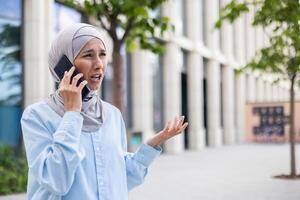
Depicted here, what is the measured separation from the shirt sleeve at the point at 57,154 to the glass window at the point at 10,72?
37.6 ft

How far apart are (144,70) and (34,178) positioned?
59.1ft

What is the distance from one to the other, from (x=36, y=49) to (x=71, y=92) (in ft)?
38.5

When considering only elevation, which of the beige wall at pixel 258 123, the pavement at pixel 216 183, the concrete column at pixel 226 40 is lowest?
the pavement at pixel 216 183

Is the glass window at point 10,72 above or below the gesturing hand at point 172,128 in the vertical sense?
above

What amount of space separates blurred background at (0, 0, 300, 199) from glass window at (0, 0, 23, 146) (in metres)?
0.03

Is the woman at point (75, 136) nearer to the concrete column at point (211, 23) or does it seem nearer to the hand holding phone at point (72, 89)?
the hand holding phone at point (72, 89)

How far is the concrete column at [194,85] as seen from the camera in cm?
2512

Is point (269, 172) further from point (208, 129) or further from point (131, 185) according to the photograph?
point (208, 129)

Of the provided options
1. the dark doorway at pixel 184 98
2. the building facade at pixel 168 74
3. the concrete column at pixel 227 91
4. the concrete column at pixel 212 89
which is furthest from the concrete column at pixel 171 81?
the concrete column at pixel 227 91

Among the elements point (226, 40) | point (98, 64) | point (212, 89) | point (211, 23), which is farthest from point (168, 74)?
point (98, 64)

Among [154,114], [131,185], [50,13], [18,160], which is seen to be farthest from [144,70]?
[131,185]

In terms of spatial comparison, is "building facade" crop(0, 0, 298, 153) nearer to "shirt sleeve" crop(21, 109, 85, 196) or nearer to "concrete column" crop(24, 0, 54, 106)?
"concrete column" crop(24, 0, 54, 106)

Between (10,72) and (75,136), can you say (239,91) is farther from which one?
(75,136)

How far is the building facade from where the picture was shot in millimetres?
13398
